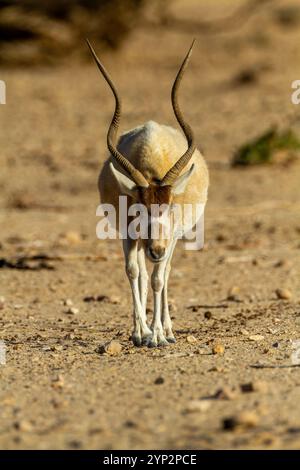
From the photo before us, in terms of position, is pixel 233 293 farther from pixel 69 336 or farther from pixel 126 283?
pixel 69 336

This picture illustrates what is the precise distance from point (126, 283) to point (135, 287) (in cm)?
224

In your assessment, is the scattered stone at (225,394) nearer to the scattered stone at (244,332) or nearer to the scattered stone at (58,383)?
the scattered stone at (58,383)

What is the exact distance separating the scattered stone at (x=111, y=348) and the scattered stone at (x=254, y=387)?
53.7 inches

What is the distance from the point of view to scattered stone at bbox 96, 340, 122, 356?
21.7 feet

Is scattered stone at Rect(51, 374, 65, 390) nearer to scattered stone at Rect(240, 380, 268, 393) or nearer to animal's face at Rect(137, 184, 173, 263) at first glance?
scattered stone at Rect(240, 380, 268, 393)

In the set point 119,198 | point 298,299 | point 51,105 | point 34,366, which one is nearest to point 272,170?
point 51,105

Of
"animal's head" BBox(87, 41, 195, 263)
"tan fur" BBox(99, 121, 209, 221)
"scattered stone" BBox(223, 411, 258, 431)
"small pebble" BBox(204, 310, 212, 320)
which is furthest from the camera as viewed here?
"small pebble" BBox(204, 310, 212, 320)

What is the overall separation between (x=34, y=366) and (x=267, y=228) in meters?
6.34

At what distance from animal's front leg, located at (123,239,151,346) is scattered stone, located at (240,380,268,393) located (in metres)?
1.74

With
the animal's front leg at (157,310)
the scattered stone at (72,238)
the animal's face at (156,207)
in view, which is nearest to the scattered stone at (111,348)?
the animal's front leg at (157,310)

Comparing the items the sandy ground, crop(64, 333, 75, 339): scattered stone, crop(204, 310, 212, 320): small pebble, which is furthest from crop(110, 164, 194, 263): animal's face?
crop(204, 310, 212, 320): small pebble

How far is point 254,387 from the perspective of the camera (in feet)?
17.7

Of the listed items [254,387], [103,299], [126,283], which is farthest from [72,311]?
[254,387]

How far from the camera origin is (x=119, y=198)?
743 cm
